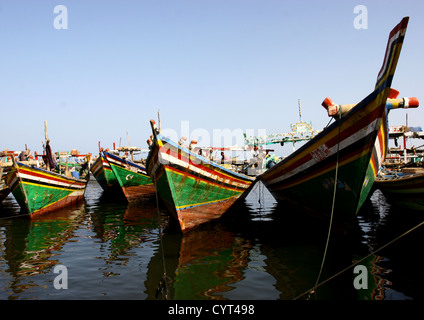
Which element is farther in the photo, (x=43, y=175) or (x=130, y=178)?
(x=130, y=178)

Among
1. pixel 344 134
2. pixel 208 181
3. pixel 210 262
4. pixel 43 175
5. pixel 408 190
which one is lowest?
pixel 210 262

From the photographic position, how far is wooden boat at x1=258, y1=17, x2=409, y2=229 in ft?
17.1

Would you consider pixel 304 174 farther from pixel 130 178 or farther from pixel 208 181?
pixel 130 178

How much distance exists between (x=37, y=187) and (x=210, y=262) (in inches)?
388

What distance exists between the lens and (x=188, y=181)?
879 centimetres

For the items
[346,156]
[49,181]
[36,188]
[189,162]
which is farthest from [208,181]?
[49,181]

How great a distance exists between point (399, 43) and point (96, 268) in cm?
714

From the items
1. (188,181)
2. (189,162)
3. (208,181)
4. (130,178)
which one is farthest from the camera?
(130,178)

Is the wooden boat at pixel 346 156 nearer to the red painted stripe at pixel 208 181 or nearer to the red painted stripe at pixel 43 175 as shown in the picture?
the red painted stripe at pixel 208 181

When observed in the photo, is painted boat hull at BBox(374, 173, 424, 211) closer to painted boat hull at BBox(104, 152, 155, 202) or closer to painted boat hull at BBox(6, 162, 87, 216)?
painted boat hull at BBox(104, 152, 155, 202)

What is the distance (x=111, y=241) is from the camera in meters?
8.27

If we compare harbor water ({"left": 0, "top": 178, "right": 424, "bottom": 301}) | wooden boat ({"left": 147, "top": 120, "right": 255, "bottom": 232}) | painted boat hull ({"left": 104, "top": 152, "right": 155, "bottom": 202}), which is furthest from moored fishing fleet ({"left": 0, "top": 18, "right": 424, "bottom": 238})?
painted boat hull ({"left": 104, "top": 152, "right": 155, "bottom": 202})
